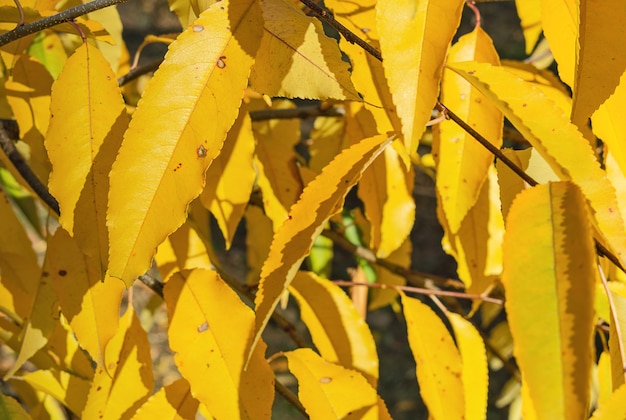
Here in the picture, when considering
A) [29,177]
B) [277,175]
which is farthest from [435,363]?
[29,177]

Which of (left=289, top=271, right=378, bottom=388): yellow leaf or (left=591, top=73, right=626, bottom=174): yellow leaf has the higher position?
(left=591, top=73, right=626, bottom=174): yellow leaf

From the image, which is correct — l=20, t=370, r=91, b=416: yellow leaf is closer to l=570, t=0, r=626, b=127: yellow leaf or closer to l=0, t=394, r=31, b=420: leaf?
l=0, t=394, r=31, b=420: leaf

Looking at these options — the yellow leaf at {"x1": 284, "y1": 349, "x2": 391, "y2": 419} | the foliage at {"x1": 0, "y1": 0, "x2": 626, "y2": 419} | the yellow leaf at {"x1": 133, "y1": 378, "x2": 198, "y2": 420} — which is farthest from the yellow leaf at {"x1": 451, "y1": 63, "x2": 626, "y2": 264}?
the yellow leaf at {"x1": 133, "y1": 378, "x2": 198, "y2": 420}

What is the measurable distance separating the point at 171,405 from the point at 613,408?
341mm

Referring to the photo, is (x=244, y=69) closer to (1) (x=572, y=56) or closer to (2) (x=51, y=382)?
(1) (x=572, y=56)

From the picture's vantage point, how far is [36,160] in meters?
0.76

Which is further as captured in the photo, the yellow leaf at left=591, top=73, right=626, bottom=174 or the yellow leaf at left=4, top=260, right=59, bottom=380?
the yellow leaf at left=4, top=260, right=59, bottom=380

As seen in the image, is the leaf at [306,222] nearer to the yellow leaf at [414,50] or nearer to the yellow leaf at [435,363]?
the yellow leaf at [414,50]

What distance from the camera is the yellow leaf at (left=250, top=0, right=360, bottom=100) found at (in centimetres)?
44

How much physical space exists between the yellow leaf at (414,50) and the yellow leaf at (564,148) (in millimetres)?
45

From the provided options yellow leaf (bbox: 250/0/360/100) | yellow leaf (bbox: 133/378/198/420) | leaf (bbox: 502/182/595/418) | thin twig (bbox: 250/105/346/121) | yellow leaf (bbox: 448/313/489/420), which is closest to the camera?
leaf (bbox: 502/182/595/418)

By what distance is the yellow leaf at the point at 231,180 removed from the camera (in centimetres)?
66

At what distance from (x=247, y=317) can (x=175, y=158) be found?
0.55 feet

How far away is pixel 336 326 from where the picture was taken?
2.17 feet
